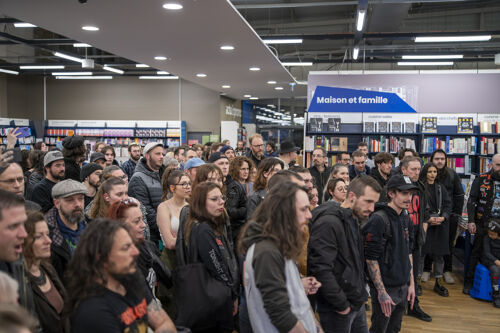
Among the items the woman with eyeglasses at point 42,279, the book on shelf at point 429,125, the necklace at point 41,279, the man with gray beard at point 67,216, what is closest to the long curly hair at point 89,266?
the woman with eyeglasses at point 42,279

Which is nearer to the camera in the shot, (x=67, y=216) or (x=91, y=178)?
(x=67, y=216)

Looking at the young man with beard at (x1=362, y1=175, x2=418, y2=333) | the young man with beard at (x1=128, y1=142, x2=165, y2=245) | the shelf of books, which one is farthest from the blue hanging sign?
the young man with beard at (x1=362, y1=175, x2=418, y2=333)

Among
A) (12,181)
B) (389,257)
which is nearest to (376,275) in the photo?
(389,257)

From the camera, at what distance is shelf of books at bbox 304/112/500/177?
30.9 ft

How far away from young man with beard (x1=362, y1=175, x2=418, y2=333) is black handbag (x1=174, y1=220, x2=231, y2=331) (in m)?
1.18

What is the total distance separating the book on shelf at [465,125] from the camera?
31.0 ft

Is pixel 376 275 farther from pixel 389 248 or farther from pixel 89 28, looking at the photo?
pixel 89 28

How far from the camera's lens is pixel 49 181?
4023 millimetres

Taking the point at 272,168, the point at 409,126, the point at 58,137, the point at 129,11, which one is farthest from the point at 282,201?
the point at 58,137

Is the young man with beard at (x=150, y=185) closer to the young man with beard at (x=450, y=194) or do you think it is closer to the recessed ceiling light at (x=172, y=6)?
the recessed ceiling light at (x=172, y=6)

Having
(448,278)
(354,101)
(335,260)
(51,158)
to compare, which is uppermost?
(354,101)

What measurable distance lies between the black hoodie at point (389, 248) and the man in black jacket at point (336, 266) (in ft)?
1.61

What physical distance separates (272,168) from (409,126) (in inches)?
247

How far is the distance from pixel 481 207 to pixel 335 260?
389 centimetres
